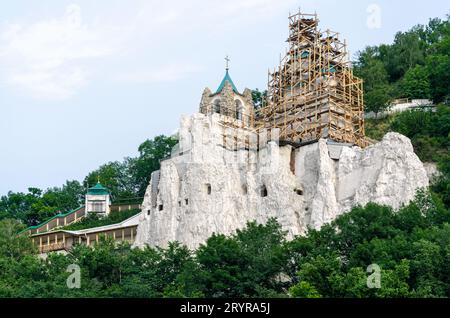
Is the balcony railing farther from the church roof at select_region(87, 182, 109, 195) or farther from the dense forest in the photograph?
the church roof at select_region(87, 182, 109, 195)

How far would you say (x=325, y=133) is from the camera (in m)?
51.6

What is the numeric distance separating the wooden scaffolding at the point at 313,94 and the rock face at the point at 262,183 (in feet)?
5.83

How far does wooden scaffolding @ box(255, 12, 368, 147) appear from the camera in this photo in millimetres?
52312

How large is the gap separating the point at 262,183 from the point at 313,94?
23.4ft

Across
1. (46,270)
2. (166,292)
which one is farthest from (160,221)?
(166,292)

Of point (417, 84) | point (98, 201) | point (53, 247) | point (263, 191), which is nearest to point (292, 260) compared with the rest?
point (263, 191)

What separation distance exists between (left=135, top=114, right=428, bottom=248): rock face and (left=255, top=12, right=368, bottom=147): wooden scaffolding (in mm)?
1778

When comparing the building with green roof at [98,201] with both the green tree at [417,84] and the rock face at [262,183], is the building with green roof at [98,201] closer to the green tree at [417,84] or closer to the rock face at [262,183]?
the rock face at [262,183]

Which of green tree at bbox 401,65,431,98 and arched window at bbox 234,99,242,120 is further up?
green tree at bbox 401,65,431,98

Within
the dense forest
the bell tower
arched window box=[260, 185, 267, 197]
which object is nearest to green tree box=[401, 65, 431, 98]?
the dense forest

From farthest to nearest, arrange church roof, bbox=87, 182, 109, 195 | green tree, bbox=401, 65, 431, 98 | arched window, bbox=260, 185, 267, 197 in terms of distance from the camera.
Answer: church roof, bbox=87, 182, 109, 195
green tree, bbox=401, 65, 431, 98
arched window, bbox=260, 185, 267, 197

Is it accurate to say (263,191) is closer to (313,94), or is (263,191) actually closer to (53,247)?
(313,94)
